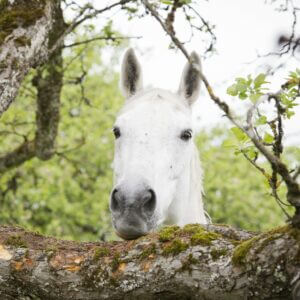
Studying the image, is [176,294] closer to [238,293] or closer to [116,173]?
[238,293]

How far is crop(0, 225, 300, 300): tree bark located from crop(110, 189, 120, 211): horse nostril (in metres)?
0.52

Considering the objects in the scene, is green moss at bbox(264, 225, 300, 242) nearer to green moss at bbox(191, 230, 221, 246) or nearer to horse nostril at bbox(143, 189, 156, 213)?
green moss at bbox(191, 230, 221, 246)

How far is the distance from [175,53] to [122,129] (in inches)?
57.5

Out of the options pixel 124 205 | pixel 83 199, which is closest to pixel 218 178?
pixel 83 199

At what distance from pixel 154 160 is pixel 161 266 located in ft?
4.84

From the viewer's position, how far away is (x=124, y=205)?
357 cm

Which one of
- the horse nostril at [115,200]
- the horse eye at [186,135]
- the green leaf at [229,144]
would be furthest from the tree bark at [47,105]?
the green leaf at [229,144]

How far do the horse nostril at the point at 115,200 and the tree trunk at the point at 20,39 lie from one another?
1.19 m

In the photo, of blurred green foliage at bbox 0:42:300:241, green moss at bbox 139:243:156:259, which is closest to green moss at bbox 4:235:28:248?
green moss at bbox 139:243:156:259

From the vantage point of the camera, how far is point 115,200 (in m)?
3.65

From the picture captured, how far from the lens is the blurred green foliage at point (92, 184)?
1575cm

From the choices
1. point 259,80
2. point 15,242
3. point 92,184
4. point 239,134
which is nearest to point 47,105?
point 15,242

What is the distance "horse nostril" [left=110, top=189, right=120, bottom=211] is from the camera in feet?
11.9

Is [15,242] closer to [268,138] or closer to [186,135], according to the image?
[268,138]
